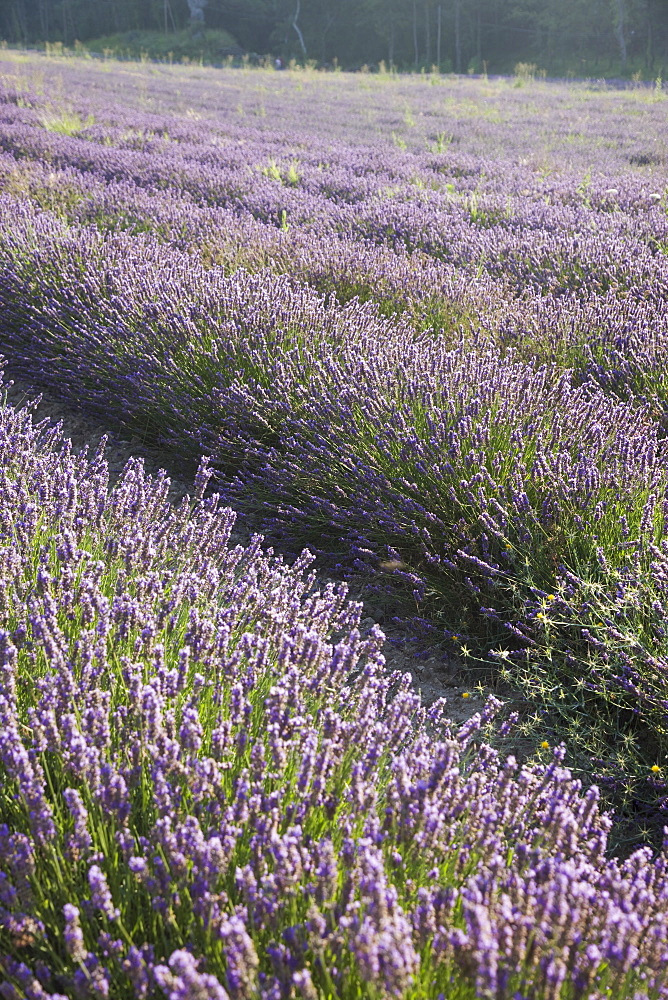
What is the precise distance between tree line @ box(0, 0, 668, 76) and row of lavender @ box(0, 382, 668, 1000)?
32.7 meters

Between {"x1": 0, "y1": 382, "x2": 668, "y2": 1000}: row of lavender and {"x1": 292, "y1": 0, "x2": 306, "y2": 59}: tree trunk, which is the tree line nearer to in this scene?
{"x1": 292, "y1": 0, "x2": 306, "y2": 59}: tree trunk

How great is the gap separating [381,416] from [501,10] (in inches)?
1676

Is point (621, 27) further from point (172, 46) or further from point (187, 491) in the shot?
point (187, 491)

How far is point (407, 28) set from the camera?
40.2 metres

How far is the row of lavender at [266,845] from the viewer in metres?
0.92

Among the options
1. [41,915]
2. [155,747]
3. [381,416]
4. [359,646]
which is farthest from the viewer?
[381,416]

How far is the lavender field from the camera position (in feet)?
3.33

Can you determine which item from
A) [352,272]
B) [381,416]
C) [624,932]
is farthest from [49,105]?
[624,932]

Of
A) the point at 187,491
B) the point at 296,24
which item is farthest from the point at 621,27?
the point at 187,491

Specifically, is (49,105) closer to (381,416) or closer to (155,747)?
(381,416)

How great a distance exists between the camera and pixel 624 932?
2.79 ft

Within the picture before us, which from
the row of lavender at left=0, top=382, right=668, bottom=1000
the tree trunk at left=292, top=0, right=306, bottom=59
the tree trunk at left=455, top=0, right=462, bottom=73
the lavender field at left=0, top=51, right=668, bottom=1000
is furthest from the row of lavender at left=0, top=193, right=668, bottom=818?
the tree trunk at left=292, top=0, right=306, bottom=59

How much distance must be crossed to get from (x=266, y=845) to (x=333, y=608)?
2.57ft

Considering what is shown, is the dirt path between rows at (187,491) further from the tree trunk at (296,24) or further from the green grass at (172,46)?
the tree trunk at (296,24)
